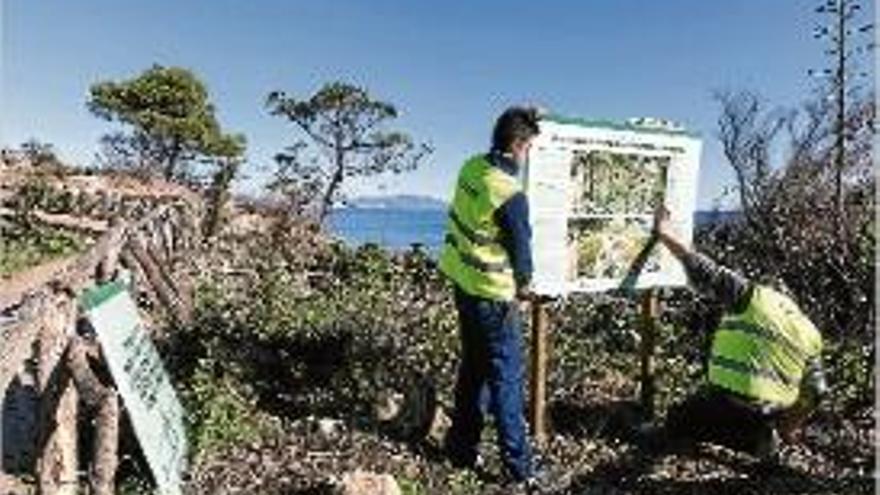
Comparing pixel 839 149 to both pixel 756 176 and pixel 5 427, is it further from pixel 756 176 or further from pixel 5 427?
pixel 5 427

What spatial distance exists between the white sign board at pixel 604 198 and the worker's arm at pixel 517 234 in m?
0.66

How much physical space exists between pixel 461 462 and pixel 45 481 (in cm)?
258

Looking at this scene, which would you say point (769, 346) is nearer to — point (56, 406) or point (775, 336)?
point (775, 336)

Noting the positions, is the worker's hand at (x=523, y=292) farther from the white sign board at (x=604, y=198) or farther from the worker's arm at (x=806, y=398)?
the worker's arm at (x=806, y=398)

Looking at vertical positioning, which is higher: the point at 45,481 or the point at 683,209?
the point at 683,209

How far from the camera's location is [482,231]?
8.67 meters

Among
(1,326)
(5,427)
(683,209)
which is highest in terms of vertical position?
(683,209)

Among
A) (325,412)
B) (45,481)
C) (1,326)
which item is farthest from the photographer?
(325,412)

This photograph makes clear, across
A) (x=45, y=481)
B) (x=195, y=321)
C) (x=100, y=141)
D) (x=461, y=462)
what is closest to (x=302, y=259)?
(x=195, y=321)

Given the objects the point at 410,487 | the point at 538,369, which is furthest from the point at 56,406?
the point at 538,369

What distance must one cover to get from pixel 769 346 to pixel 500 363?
174 centimetres

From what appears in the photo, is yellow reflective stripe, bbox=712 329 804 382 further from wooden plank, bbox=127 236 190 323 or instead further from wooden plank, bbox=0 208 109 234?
wooden plank, bbox=0 208 109 234

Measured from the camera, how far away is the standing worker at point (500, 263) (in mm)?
8625

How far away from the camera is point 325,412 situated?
1009cm
